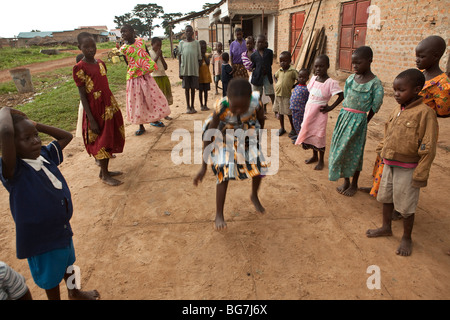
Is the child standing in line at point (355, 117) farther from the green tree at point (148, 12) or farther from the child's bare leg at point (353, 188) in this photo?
the green tree at point (148, 12)

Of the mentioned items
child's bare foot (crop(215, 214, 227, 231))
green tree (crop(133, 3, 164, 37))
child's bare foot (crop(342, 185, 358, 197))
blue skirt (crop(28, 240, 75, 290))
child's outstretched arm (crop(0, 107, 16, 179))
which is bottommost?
child's bare foot (crop(342, 185, 358, 197))

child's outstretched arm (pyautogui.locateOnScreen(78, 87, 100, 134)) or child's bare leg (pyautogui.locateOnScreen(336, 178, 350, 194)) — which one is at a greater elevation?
child's outstretched arm (pyautogui.locateOnScreen(78, 87, 100, 134))

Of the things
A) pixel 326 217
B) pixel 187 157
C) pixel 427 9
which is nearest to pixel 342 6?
pixel 427 9

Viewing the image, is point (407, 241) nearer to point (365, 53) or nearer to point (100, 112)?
point (365, 53)

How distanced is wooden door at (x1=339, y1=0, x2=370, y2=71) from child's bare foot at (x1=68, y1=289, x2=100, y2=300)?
32.6 feet

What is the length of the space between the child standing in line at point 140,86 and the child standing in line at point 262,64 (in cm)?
189

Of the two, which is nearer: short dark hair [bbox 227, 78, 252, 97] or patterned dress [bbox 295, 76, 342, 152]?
short dark hair [bbox 227, 78, 252, 97]

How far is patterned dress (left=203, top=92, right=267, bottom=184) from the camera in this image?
249 cm

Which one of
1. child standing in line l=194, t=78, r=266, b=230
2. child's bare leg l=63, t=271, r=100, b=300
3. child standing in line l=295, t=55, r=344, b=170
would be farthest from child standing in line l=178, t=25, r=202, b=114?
child's bare leg l=63, t=271, r=100, b=300

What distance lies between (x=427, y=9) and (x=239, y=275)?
768 cm

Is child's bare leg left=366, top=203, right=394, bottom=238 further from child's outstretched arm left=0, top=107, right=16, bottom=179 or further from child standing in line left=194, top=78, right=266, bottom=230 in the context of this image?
child's outstretched arm left=0, top=107, right=16, bottom=179

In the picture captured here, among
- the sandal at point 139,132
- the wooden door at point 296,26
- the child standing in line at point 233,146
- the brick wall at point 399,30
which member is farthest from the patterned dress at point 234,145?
the wooden door at point 296,26
